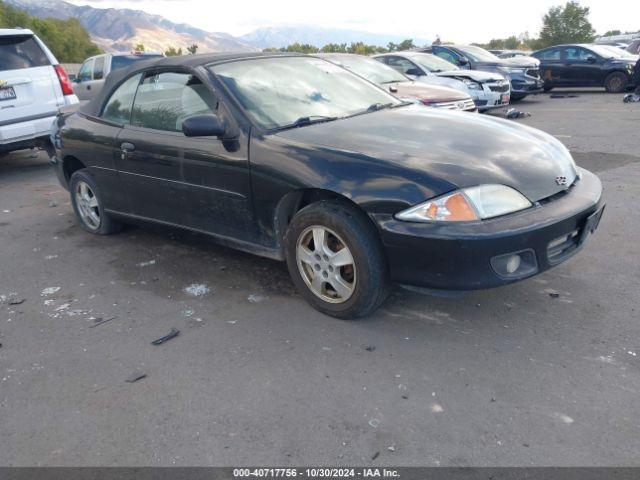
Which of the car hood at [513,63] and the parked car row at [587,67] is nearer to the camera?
the car hood at [513,63]

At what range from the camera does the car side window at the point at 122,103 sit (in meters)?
4.59

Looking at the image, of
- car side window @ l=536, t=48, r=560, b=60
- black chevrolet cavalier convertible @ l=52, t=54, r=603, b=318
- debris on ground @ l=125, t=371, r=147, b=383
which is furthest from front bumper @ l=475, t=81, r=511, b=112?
debris on ground @ l=125, t=371, r=147, b=383

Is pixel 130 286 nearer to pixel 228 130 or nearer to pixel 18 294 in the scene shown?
pixel 18 294

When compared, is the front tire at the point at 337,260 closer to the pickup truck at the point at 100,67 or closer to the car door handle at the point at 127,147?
the car door handle at the point at 127,147

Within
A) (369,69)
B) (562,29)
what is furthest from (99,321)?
(562,29)

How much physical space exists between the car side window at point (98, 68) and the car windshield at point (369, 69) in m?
6.16

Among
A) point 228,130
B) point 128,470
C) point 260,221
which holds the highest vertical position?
point 228,130

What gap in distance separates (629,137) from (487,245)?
7.56 metres

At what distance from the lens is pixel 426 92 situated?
9273 mm

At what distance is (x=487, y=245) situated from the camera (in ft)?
9.43

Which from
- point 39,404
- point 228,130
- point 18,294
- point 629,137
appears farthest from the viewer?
point 629,137

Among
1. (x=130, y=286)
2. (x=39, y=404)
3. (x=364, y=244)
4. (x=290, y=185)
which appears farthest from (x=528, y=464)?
(x=130, y=286)

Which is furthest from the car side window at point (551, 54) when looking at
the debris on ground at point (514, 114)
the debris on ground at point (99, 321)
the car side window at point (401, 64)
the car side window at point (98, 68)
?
the debris on ground at point (99, 321)

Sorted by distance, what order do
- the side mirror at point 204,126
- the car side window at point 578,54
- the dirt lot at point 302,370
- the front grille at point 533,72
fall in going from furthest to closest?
the car side window at point 578,54
the front grille at point 533,72
the side mirror at point 204,126
the dirt lot at point 302,370
